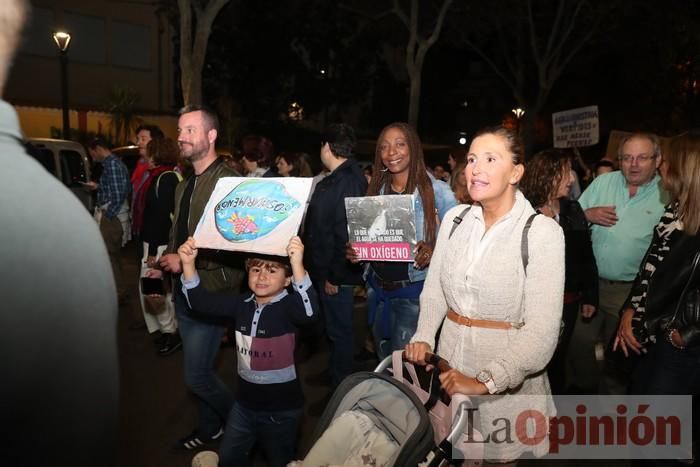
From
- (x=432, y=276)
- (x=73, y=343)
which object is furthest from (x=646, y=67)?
(x=73, y=343)

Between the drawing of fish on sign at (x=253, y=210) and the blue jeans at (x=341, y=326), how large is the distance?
1.94 meters

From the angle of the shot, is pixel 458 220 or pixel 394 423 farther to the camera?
pixel 458 220

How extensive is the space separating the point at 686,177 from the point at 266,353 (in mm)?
2679

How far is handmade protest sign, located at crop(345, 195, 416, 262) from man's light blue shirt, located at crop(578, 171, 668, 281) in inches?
72.0

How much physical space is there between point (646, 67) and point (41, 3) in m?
28.0

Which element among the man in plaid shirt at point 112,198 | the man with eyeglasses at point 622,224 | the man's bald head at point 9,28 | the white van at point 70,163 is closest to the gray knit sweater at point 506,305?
the man's bald head at point 9,28

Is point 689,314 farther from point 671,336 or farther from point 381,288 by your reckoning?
point 381,288

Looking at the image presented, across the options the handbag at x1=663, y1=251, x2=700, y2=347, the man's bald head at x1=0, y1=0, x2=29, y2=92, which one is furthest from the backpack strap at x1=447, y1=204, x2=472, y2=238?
the man's bald head at x1=0, y1=0, x2=29, y2=92

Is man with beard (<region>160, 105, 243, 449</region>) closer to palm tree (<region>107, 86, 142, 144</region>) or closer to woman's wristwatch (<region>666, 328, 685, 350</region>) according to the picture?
woman's wristwatch (<region>666, 328, 685, 350</region>)

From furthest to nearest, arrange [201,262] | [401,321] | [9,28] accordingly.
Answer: [401,321], [201,262], [9,28]

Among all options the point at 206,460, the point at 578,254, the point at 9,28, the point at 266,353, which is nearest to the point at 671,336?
the point at 578,254

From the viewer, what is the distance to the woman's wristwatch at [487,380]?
99.5 inches

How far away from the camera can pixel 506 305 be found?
270 cm

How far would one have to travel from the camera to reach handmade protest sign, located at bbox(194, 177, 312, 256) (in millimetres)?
3215
